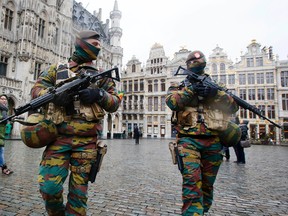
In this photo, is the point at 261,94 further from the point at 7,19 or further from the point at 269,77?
the point at 7,19

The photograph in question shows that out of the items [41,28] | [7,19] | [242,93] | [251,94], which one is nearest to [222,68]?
[242,93]

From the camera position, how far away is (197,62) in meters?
2.89

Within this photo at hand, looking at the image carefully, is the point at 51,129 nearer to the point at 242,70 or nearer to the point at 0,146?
the point at 0,146

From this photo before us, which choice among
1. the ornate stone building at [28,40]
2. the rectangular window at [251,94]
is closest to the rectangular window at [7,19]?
the ornate stone building at [28,40]

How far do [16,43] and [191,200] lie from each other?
2619 cm

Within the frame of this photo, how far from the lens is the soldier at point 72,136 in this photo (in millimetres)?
2072

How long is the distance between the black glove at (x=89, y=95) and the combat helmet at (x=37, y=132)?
0.41 metres

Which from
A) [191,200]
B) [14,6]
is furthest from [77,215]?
[14,6]

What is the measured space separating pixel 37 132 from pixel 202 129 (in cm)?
182

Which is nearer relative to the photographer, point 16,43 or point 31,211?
point 31,211

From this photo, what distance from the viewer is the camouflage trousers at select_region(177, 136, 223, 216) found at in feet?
7.48

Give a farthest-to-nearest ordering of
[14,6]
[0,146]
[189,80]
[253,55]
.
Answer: [253,55] < [14,6] < [0,146] < [189,80]

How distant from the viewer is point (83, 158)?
7.12ft

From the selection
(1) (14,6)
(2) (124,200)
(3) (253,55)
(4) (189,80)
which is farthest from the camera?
(3) (253,55)
